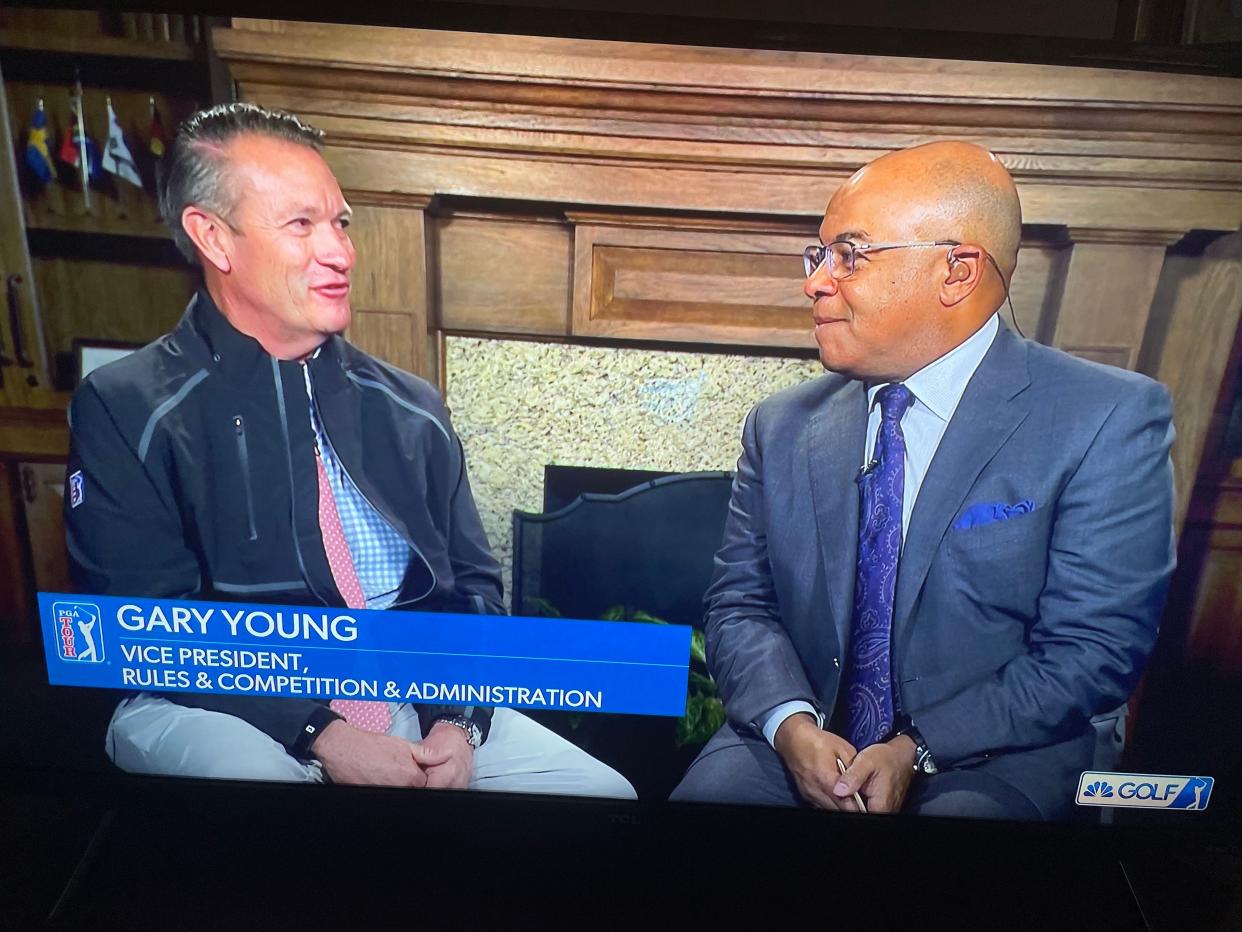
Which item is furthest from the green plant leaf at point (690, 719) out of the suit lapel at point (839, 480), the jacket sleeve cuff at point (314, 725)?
the jacket sleeve cuff at point (314, 725)

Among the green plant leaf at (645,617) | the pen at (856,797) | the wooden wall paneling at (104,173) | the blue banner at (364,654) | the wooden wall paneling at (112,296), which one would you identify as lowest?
the pen at (856,797)

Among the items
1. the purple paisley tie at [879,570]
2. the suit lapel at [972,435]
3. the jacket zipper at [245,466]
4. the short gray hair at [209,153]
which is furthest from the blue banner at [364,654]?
the short gray hair at [209,153]

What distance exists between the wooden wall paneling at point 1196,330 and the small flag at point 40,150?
4.20ft

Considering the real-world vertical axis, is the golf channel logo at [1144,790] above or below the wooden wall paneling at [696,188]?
below

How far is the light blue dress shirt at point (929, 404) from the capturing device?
95 cm

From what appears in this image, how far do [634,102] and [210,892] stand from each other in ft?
3.86

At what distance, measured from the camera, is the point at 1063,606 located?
97cm

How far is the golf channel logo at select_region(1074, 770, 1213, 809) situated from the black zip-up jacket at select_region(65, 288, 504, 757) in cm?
82

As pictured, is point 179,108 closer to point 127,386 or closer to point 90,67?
point 90,67

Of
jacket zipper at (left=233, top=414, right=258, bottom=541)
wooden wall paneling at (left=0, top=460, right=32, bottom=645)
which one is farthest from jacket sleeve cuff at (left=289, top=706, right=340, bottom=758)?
wooden wall paneling at (left=0, top=460, right=32, bottom=645)

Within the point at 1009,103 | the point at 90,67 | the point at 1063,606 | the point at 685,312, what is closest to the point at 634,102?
the point at 685,312

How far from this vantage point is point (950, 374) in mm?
953

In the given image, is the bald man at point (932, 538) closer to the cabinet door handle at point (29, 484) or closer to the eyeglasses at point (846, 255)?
the eyeglasses at point (846, 255)

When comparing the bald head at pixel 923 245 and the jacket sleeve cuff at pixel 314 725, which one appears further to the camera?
the jacket sleeve cuff at pixel 314 725
